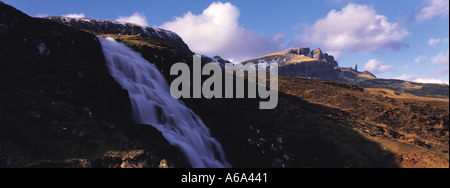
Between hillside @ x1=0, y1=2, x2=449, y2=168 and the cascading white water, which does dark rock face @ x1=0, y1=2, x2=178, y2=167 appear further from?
the cascading white water

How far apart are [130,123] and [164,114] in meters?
3.35

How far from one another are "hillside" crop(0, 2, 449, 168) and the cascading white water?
1041mm

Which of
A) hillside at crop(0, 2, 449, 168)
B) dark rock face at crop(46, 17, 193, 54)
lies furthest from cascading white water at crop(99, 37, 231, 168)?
dark rock face at crop(46, 17, 193, 54)

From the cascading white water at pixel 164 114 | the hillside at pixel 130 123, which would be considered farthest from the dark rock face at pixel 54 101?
the cascading white water at pixel 164 114

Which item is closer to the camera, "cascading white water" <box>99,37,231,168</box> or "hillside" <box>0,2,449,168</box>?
"hillside" <box>0,2,449,168</box>

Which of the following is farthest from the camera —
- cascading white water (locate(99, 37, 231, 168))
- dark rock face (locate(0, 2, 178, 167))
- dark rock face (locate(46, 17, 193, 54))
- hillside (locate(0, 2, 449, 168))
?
dark rock face (locate(46, 17, 193, 54))

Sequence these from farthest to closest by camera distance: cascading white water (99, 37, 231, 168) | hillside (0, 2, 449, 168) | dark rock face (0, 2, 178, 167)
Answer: cascading white water (99, 37, 231, 168) < hillside (0, 2, 449, 168) < dark rock face (0, 2, 178, 167)

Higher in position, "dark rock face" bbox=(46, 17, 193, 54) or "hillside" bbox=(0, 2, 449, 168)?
"dark rock face" bbox=(46, 17, 193, 54)

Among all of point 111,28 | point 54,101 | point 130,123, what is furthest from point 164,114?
point 111,28

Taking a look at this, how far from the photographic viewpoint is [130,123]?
18.1 meters

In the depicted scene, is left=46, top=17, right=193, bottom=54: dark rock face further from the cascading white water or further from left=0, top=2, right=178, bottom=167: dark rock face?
left=0, top=2, right=178, bottom=167: dark rock face

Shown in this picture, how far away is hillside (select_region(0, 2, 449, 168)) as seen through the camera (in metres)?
13.8
